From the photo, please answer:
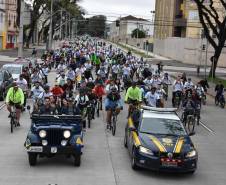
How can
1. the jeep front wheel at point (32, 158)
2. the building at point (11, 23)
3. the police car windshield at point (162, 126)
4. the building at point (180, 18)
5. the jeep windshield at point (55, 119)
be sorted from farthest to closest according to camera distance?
the building at point (180, 18)
the building at point (11, 23)
the police car windshield at point (162, 126)
the jeep windshield at point (55, 119)
the jeep front wheel at point (32, 158)

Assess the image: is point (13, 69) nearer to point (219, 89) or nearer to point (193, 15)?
point (219, 89)

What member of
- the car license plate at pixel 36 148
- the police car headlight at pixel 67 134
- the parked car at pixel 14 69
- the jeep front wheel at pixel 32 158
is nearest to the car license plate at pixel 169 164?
the police car headlight at pixel 67 134

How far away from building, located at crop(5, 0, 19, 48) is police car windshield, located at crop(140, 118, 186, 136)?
7254 cm

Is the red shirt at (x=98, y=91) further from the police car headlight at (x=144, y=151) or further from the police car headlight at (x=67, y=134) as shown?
the police car headlight at (x=144, y=151)

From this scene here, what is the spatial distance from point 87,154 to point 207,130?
779cm

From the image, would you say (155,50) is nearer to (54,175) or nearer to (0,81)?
(0,81)

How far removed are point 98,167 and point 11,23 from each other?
79.1 metres

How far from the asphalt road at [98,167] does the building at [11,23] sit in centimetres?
6905

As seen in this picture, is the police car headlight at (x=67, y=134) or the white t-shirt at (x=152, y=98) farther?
the white t-shirt at (x=152, y=98)

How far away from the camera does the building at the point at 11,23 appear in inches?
3395

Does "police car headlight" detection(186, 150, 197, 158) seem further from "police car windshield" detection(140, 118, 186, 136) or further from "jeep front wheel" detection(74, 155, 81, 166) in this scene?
"jeep front wheel" detection(74, 155, 81, 166)

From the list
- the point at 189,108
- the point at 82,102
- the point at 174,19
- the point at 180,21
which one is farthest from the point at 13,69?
the point at 174,19

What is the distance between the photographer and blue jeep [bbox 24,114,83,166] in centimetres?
1345

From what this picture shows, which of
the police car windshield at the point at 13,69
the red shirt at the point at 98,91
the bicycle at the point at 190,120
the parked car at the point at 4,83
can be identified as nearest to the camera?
the bicycle at the point at 190,120
